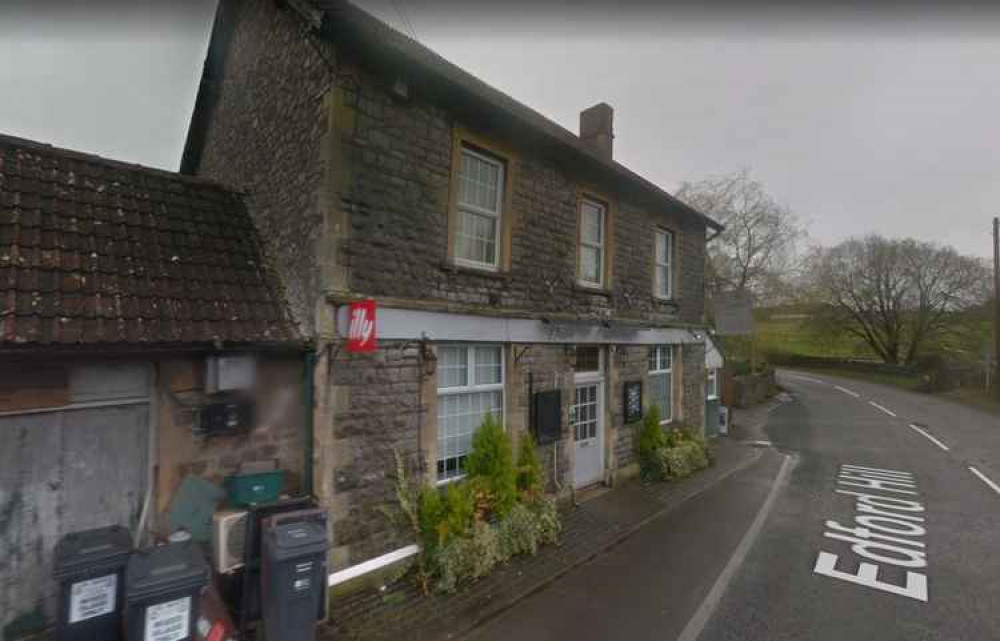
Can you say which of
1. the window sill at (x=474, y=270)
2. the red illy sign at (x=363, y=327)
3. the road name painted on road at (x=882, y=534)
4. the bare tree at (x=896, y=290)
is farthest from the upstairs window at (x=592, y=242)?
the bare tree at (x=896, y=290)

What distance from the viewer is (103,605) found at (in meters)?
3.43

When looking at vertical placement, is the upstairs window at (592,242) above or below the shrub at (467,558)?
above

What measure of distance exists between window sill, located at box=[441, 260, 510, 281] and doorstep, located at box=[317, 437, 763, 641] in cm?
392

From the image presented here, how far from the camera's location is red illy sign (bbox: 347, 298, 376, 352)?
4875 mm

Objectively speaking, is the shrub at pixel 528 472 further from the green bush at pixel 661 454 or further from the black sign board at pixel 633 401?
the green bush at pixel 661 454

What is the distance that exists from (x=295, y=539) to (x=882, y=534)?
8.15m

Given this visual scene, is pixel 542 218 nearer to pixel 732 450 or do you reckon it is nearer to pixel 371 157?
pixel 371 157

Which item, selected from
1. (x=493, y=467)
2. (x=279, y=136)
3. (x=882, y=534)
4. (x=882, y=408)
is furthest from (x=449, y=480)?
(x=882, y=408)

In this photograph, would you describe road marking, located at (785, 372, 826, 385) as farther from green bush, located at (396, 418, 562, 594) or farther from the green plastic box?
the green plastic box

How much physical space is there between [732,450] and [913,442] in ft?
20.2

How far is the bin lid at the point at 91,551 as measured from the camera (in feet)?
10.9

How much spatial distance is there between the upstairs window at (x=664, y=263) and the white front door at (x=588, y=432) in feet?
11.6

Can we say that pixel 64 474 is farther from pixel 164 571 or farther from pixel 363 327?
pixel 363 327

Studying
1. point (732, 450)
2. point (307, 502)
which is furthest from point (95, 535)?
point (732, 450)
